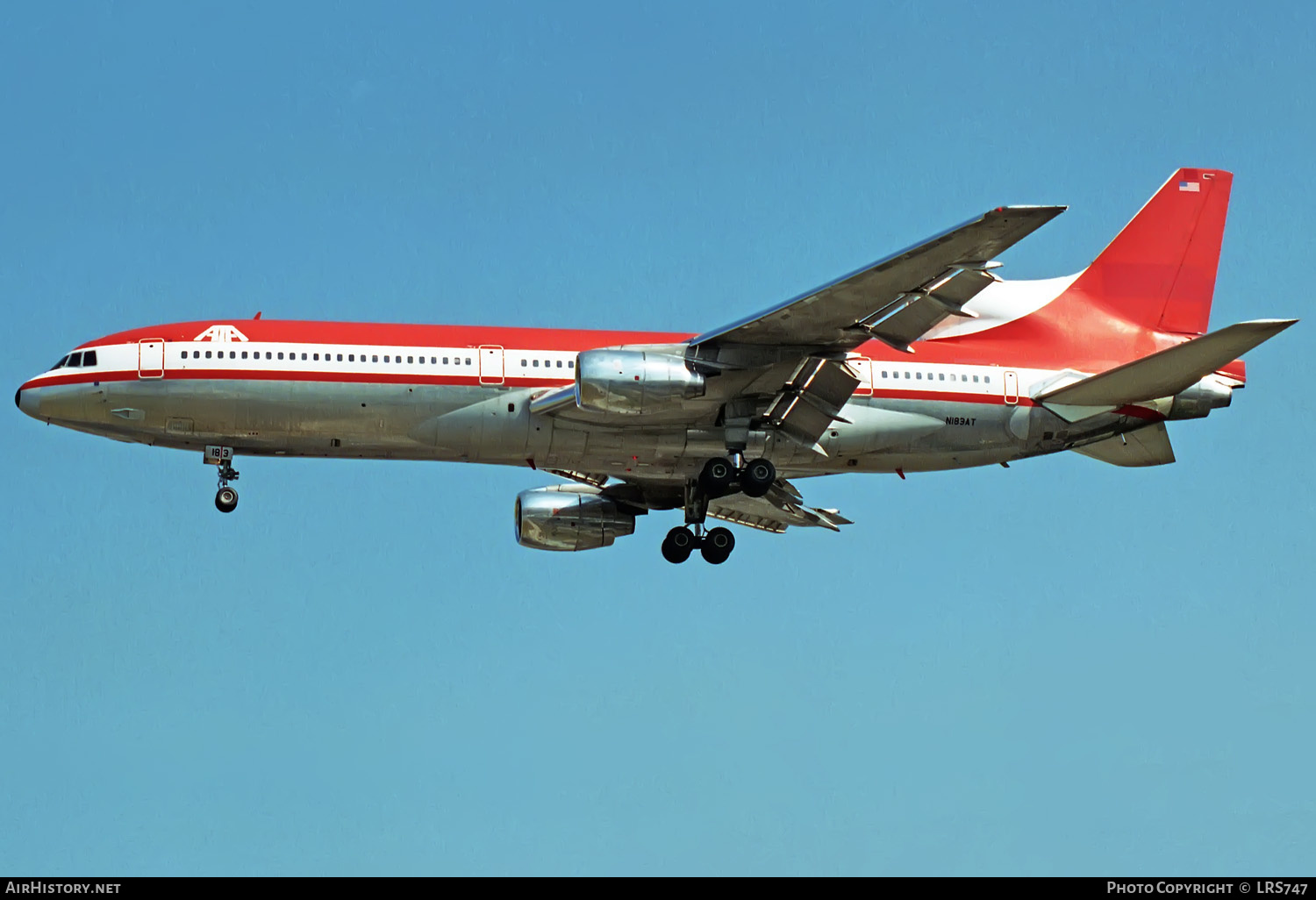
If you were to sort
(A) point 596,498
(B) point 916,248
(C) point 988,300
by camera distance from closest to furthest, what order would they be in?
(B) point 916,248 < (C) point 988,300 < (A) point 596,498

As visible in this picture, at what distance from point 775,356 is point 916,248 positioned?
589 cm

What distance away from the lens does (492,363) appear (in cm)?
4022

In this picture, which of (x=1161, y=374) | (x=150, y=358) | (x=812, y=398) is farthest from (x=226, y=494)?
(x=1161, y=374)

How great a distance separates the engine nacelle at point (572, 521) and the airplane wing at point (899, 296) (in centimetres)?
884

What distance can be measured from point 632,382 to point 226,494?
10423mm

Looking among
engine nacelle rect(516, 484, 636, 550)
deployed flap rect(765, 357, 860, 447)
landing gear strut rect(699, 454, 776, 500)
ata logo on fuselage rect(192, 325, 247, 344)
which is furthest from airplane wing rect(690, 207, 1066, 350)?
ata logo on fuselage rect(192, 325, 247, 344)

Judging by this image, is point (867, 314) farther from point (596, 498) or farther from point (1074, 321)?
point (596, 498)

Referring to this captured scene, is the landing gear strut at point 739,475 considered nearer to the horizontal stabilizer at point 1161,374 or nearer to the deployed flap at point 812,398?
the deployed flap at point 812,398

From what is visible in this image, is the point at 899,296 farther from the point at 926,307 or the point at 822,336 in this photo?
the point at 822,336

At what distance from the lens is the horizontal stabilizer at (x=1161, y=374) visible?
126 ft

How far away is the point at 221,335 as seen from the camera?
40094 millimetres

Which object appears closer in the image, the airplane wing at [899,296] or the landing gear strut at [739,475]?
the airplane wing at [899,296]

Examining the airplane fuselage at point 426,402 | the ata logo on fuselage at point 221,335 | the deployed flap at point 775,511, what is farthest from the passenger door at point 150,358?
the deployed flap at point 775,511

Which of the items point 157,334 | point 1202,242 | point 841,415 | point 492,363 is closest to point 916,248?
point 841,415
